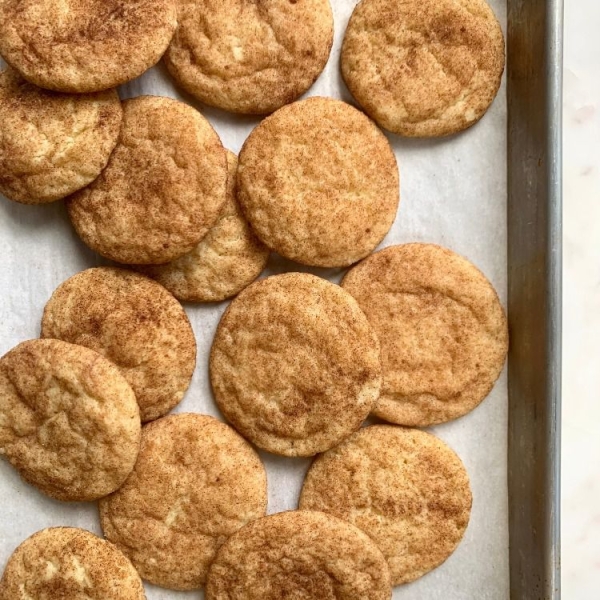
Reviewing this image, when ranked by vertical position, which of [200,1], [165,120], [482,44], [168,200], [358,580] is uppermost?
[200,1]

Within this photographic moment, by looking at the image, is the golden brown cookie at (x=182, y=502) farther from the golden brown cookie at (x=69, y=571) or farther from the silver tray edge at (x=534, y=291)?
the silver tray edge at (x=534, y=291)

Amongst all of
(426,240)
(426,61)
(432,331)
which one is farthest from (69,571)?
A: (426,61)

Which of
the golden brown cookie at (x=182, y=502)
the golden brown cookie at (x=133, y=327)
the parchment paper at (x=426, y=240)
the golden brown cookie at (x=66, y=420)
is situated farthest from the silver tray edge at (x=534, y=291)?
the golden brown cookie at (x=66, y=420)

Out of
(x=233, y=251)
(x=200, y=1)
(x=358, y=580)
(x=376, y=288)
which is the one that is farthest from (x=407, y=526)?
(x=200, y=1)

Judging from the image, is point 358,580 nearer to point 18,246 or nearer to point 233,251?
point 233,251

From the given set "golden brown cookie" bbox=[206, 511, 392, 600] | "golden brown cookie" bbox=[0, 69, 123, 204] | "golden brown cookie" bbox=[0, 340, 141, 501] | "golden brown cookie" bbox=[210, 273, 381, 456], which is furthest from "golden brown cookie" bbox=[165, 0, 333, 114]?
"golden brown cookie" bbox=[206, 511, 392, 600]
